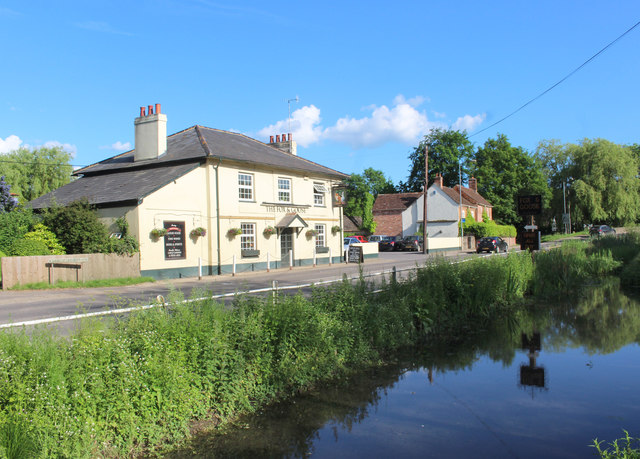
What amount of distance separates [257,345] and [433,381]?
3628 millimetres

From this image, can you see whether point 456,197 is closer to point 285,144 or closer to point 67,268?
point 285,144

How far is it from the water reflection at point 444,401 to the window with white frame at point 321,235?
20007 millimetres

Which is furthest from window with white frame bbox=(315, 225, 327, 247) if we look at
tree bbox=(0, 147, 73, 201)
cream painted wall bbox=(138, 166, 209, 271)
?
tree bbox=(0, 147, 73, 201)

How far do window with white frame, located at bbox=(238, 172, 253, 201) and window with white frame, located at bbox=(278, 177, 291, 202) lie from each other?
7.91ft

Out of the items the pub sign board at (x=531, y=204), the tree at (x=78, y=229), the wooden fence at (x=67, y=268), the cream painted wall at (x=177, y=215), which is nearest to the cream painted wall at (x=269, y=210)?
the cream painted wall at (x=177, y=215)

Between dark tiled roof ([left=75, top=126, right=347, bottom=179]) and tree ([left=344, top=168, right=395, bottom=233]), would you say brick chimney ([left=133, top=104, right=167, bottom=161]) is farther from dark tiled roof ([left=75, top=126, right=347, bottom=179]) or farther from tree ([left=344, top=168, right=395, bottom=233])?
tree ([left=344, top=168, right=395, bottom=233])

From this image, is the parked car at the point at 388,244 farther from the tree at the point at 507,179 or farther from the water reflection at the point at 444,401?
the water reflection at the point at 444,401

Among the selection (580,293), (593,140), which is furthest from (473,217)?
(580,293)

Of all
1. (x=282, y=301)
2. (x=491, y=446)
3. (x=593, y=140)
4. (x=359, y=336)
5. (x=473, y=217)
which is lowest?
(x=491, y=446)

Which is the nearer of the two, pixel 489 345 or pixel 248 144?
pixel 489 345

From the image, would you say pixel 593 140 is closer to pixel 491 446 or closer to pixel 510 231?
pixel 510 231

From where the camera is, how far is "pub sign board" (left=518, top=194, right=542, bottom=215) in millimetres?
20859

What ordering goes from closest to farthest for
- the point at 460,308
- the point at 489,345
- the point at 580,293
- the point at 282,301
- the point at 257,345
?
the point at 257,345 < the point at 282,301 < the point at 489,345 < the point at 460,308 < the point at 580,293

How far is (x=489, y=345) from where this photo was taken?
1179 cm
